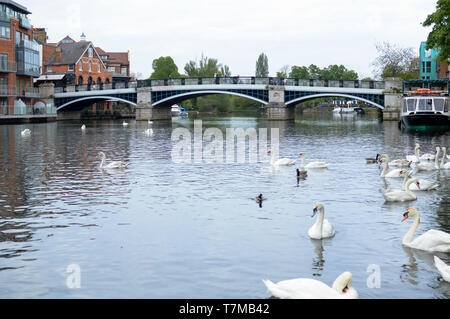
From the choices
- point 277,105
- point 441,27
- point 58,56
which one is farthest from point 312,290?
point 58,56

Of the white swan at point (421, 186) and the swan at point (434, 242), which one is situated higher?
the white swan at point (421, 186)

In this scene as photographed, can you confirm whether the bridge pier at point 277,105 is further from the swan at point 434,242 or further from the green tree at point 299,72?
the green tree at point 299,72

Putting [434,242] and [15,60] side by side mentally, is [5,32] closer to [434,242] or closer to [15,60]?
[15,60]

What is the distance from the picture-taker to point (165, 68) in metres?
148

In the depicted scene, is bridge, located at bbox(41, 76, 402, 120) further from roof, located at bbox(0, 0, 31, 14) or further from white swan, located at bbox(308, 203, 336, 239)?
white swan, located at bbox(308, 203, 336, 239)

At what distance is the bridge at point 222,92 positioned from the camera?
75375 millimetres

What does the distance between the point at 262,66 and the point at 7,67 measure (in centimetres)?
9697

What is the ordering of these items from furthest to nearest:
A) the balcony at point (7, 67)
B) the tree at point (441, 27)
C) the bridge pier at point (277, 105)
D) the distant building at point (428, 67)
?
the distant building at point (428, 67) < the bridge pier at point (277, 105) < the balcony at point (7, 67) < the tree at point (441, 27)

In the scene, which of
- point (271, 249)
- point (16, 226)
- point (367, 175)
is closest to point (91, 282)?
point (271, 249)

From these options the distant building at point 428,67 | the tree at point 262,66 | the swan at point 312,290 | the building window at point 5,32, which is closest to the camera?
the swan at point 312,290

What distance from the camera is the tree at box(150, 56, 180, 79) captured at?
146375 mm

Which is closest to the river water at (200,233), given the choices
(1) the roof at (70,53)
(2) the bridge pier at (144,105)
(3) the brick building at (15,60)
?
(3) the brick building at (15,60)

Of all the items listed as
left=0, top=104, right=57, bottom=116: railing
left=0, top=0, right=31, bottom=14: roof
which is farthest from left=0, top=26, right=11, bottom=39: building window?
left=0, top=104, right=57, bottom=116: railing

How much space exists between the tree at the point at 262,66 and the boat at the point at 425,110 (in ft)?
350
